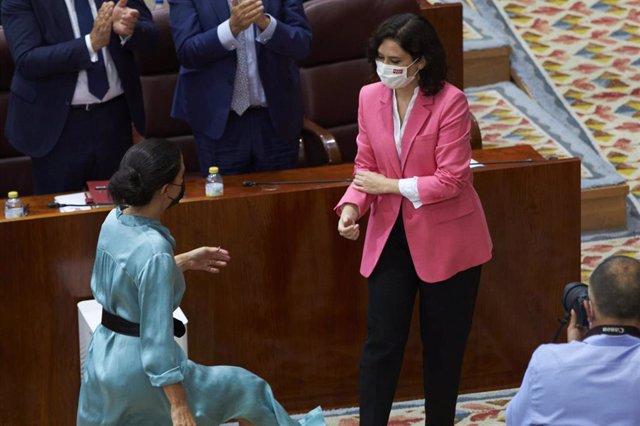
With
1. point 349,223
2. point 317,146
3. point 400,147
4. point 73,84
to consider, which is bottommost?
point 317,146

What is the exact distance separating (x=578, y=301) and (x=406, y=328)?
1023 millimetres

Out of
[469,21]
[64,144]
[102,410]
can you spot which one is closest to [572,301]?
[102,410]

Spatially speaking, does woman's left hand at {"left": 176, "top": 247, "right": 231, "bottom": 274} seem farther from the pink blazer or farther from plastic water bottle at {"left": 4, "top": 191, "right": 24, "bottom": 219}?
plastic water bottle at {"left": 4, "top": 191, "right": 24, "bottom": 219}

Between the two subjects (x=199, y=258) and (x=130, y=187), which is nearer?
(x=130, y=187)

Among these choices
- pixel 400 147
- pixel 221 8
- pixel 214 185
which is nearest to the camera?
pixel 400 147

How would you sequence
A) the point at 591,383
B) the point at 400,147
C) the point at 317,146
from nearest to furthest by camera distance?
the point at 591,383 → the point at 400,147 → the point at 317,146

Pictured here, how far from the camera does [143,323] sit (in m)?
3.30

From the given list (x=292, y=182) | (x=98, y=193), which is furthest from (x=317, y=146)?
(x=98, y=193)

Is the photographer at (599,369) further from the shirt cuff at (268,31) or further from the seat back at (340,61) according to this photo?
the seat back at (340,61)

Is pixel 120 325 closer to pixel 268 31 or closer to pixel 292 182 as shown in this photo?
pixel 292 182

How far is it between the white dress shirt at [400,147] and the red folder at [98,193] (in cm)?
Answer: 101

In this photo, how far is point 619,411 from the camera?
265 centimetres

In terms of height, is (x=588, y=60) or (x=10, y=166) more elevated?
(x=10, y=166)

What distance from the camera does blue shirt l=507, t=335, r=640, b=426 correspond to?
104 inches
